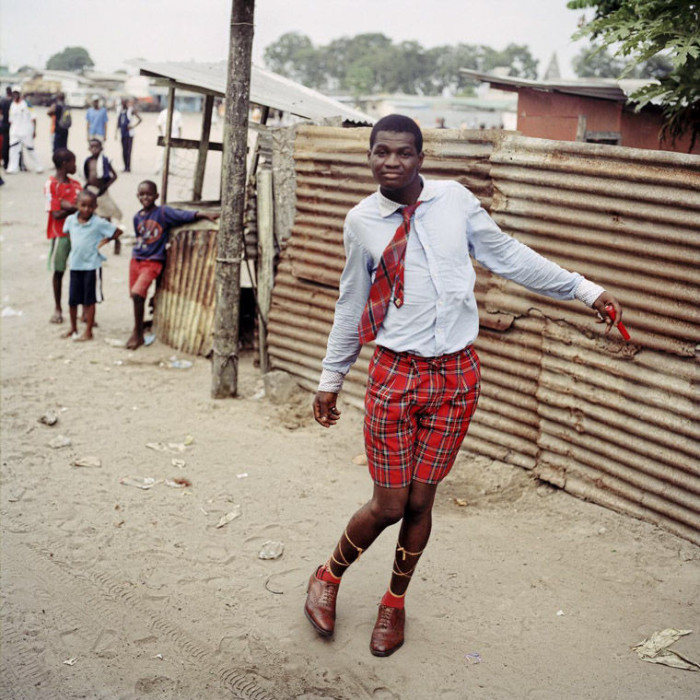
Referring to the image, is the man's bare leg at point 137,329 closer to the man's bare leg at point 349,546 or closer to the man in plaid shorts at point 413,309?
the man's bare leg at point 349,546

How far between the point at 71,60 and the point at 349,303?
139579mm

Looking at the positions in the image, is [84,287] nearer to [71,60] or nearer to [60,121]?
[60,121]

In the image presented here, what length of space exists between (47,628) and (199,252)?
4.21 meters

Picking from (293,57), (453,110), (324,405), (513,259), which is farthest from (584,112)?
(293,57)

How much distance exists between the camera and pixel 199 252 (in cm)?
689

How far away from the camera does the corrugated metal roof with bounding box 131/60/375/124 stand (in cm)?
721

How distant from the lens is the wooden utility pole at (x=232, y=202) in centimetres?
535

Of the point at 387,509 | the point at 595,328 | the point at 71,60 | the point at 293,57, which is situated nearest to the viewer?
the point at 387,509

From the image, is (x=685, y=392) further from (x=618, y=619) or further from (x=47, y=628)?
(x=47, y=628)

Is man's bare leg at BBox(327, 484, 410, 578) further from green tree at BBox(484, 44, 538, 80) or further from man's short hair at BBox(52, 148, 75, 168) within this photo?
green tree at BBox(484, 44, 538, 80)

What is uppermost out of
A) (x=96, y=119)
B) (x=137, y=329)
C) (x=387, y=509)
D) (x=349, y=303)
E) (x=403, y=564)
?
(x=96, y=119)

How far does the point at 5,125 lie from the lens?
17703 millimetres

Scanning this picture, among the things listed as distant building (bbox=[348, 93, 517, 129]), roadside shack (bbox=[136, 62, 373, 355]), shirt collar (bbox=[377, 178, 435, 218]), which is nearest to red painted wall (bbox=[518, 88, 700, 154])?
roadside shack (bbox=[136, 62, 373, 355])

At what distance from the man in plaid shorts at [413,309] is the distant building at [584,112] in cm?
704
